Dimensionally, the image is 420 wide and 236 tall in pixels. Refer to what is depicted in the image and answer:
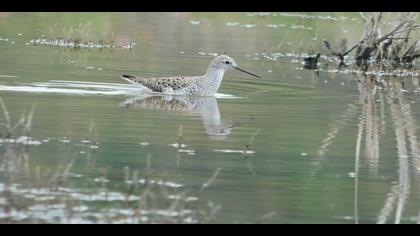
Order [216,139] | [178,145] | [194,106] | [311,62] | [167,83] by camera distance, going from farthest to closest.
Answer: [311,62] < [167,83] < [194,106] < [216,139] < [178,145]

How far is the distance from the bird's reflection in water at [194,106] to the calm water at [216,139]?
3cm

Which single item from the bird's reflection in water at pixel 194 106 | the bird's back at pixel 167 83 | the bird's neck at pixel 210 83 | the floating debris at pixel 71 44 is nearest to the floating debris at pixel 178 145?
the bird's reflection in water at pixel 194 106

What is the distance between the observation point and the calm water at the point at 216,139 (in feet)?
28.2

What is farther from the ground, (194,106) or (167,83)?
(167,83)

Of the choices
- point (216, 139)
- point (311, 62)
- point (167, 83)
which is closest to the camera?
point (216, 139)

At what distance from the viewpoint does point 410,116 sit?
49.2 ft

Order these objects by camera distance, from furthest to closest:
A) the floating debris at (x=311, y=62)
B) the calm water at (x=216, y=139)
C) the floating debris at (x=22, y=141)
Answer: the floating debris at (x=311, y=62) < the floating debris at (x=22, y=141) < the calm water at (x=216, y=139)

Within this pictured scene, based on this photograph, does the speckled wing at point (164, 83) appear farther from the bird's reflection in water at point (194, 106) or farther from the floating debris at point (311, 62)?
the floating debris at point (311, 62)

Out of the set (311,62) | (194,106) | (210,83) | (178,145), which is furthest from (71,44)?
(178,145)

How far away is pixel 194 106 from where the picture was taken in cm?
1531

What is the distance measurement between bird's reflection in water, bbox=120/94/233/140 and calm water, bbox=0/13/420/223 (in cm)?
3

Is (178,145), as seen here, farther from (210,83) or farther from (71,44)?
(71,44)

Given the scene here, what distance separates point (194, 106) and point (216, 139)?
A: 11.0 feet

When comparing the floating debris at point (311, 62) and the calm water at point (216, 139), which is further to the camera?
the floating debris at point (311, 62)
